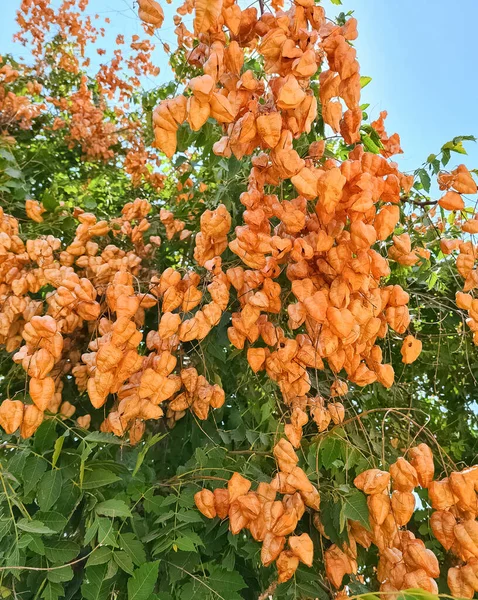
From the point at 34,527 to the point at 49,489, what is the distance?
13 centimetres

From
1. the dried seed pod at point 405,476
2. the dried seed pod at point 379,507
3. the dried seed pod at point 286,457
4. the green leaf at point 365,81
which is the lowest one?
the dried seed pod at point 379,507

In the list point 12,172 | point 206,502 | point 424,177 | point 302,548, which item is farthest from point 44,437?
point 424,177

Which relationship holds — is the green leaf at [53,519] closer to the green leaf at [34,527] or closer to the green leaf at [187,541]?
the green leaf at [34,527]

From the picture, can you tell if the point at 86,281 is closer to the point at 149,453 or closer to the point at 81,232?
the point at 81,232

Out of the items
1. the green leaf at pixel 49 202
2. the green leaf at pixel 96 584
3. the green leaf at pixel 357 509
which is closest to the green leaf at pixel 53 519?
the green leaf at pixel 96 584

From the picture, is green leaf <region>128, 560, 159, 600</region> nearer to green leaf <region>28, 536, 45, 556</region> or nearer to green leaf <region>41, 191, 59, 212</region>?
green leaf <region>28, 536, 45, 556</region>

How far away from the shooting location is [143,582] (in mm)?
1106

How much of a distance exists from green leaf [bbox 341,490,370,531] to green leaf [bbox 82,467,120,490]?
0.50 m

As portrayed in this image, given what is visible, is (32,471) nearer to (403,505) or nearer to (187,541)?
(187,541)

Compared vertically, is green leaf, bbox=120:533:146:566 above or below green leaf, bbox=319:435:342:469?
below

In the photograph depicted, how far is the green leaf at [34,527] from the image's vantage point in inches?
43.2

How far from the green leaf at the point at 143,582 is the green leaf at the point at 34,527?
188mm

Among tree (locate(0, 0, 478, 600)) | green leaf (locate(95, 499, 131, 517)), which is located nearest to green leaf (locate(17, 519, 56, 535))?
tree (locate(0, 0, 478, 600))

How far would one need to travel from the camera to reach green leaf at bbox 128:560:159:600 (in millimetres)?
1098
